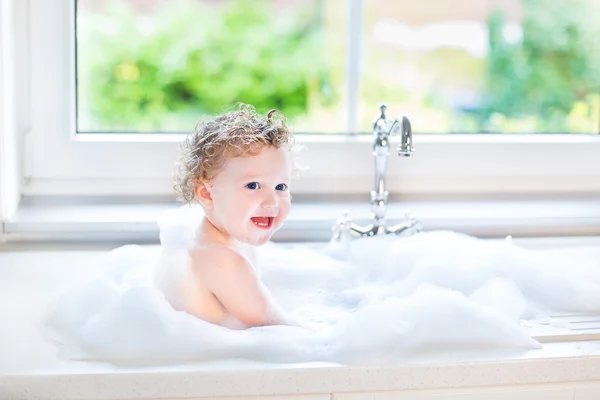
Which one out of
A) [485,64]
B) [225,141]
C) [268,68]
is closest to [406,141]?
[225,141]

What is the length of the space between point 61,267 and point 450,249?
2.24 feet

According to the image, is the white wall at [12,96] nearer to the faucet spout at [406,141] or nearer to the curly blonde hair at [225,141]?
the curly blonde hair at [225,141]

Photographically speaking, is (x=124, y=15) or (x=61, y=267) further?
(x=124, y=15)

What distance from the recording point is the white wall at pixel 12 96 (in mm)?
1578

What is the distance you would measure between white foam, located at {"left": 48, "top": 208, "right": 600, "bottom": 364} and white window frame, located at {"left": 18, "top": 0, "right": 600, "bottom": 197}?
223 millimetres

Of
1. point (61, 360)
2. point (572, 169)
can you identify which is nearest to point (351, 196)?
point (572, 169)

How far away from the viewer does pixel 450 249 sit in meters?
1.56

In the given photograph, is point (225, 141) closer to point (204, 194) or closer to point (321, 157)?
point (204, 194)

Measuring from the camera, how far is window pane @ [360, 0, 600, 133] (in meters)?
2.02

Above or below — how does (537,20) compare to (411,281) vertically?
above

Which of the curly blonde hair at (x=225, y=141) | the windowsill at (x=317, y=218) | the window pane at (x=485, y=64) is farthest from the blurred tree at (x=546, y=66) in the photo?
the curly blonde hair at (x=225, y=141)

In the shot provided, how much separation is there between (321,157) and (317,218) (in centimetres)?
15

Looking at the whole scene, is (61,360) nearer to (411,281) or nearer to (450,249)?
(411,281)

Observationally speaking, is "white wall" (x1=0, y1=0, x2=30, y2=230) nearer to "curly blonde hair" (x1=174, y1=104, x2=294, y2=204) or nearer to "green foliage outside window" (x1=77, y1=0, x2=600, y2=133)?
"green foliage outside window" (x1=77, y1=0, x2=600, y2=133)
